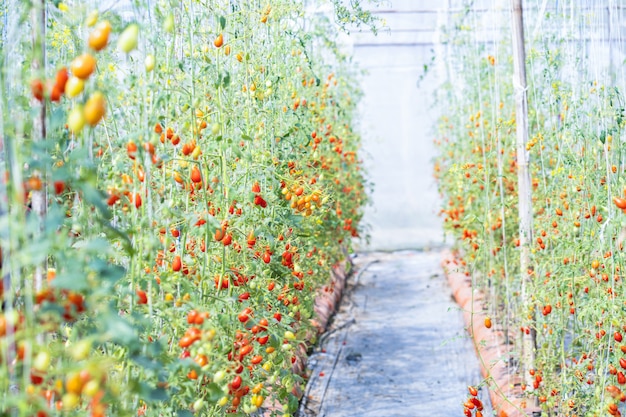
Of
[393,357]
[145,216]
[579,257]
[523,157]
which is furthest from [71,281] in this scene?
[393,357]

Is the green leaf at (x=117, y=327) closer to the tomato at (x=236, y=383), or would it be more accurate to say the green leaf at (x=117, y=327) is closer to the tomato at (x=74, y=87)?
the tomato at (x=74, y=87)

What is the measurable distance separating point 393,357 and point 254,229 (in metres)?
2.15

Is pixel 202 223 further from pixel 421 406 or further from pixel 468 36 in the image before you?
pixel 468 36

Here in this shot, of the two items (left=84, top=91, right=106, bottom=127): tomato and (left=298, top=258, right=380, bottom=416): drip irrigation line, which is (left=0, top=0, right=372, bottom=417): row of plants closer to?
(left=84, top=91, right=106, bottom=127): tomato

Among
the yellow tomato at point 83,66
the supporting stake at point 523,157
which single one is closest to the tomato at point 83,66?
the yellow tomato at point 83,66

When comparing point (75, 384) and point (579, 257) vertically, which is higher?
point (75, 384)

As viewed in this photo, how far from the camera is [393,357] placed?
427 cm

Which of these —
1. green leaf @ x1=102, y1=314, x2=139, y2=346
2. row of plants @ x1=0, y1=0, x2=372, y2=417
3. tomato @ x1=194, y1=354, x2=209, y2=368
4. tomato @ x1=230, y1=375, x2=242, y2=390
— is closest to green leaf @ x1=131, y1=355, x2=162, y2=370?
row of plants @ x1=0, y1=0, x2=372, y2=417

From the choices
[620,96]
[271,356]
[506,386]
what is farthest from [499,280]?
[271,356]

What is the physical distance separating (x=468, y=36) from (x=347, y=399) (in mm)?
2544

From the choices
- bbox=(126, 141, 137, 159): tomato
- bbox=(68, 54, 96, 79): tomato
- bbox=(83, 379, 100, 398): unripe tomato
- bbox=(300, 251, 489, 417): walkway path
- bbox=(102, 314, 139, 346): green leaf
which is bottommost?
bbox=(300, 251, 489, 417): walkway path

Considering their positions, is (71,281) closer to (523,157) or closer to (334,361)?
(523,157)

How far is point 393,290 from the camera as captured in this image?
6164 mm

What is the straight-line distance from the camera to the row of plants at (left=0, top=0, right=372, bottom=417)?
1.04m
